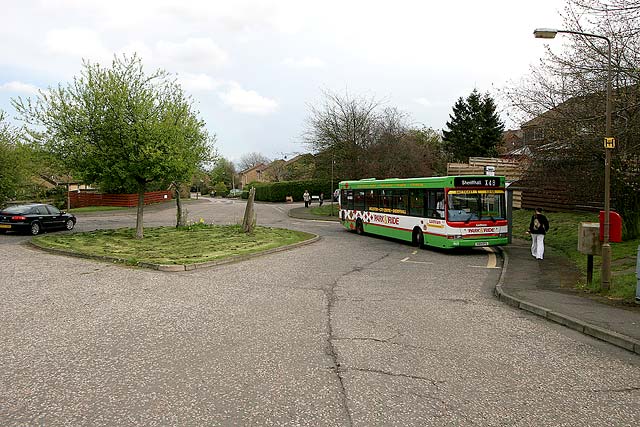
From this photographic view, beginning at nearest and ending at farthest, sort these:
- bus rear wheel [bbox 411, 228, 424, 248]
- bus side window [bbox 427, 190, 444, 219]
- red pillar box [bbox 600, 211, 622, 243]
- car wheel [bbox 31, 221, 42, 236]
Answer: red pillar box [bbox 600, 211, 622, 243] < bus side window [bbox 427, 190, 444, 219] < bus rear wheel [bbox 411, 228, 424, 248] < car wheel [bbox 31, 221, 42, 236]

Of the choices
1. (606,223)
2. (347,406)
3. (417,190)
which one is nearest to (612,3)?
(606,223)

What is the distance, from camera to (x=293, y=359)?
579 cm

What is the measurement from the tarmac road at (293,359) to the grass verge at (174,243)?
12.3 ft

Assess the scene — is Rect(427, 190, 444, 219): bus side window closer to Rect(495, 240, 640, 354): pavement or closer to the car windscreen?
Rect(495, 240, 640, 354): pavement

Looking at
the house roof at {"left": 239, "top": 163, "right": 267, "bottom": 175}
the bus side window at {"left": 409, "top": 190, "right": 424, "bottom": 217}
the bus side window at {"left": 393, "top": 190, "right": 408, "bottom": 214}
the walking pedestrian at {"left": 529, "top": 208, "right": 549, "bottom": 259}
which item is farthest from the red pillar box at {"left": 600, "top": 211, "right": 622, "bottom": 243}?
the house roof at {"left": 239, "top": 163, "right": 267, "bottom": 175}

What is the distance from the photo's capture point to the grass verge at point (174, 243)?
48.7ft

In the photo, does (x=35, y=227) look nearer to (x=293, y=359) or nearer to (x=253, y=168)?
(x=293, y=359)

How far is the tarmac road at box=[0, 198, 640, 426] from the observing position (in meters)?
4.39

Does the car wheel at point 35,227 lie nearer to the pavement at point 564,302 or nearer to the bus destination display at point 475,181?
the bus destination display at point 475,181

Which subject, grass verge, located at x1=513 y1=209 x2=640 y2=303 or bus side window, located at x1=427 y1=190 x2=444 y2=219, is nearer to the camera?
grass verge, located at x1=513 y1=209 x2=640 y2=303

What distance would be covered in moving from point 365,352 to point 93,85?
54.9 ft

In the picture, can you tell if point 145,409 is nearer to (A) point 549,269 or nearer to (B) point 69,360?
(B) point 69,360

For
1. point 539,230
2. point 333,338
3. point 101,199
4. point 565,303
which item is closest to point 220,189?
point 101,199

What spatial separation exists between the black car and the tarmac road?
494 inches
